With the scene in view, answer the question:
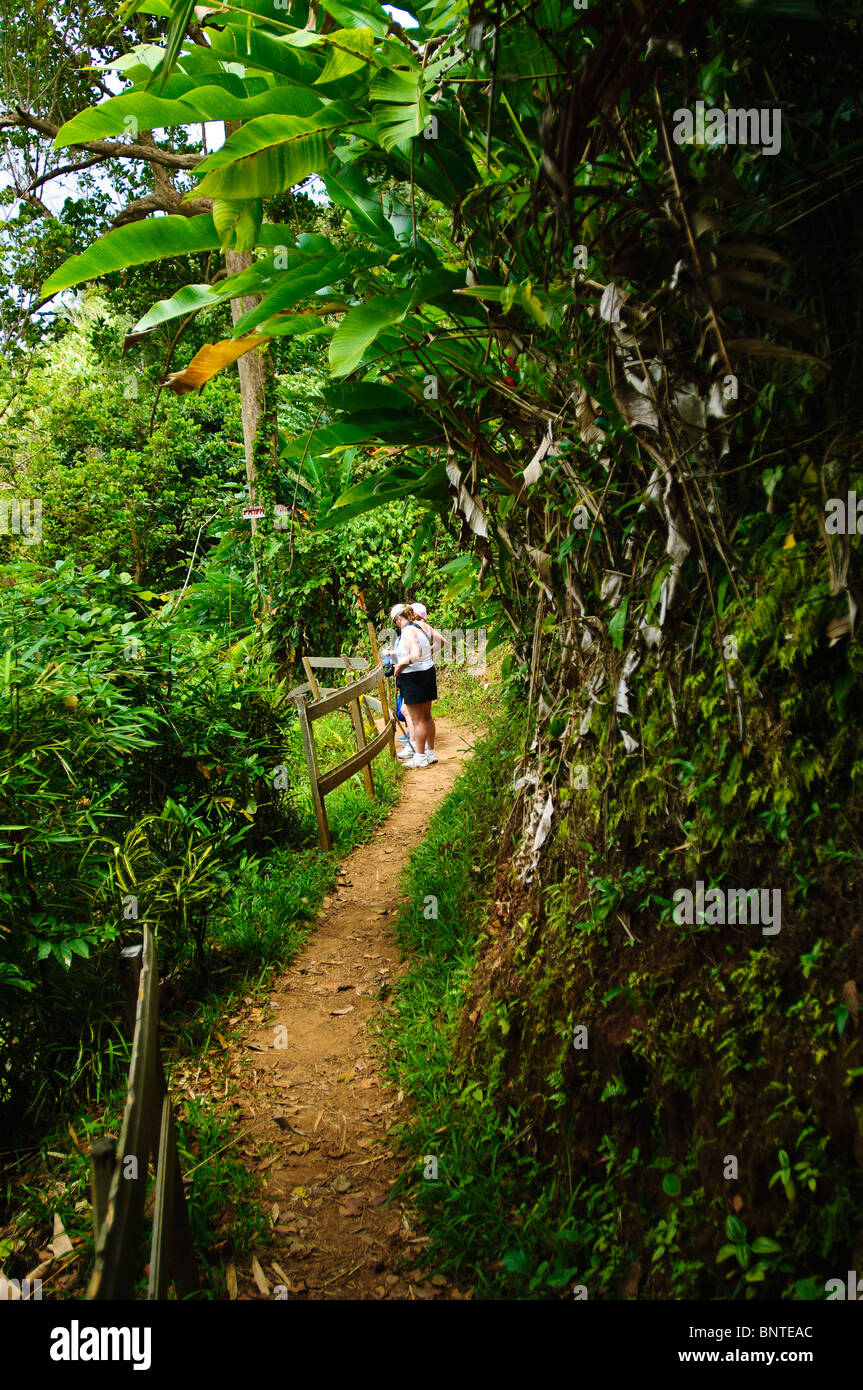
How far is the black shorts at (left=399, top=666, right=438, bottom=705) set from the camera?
733 cm

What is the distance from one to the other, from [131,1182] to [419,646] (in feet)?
20.0

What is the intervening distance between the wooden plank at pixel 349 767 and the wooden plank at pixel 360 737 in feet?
0.38

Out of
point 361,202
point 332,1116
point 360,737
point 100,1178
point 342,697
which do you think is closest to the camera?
point 100,1178

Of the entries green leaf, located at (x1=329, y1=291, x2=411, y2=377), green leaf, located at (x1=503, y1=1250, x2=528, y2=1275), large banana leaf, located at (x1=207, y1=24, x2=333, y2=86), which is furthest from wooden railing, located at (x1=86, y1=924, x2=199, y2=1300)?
large banana leaf, located at (x1=207, y1=24, x2=333, y2=86)

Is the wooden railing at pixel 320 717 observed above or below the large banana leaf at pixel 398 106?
below

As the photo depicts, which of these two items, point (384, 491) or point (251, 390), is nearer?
point (384, 491)

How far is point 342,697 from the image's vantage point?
648 cm

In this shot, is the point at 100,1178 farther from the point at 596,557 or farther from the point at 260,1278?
the point at 596,557

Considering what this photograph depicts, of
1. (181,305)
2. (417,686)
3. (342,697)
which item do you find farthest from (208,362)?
(417,686)

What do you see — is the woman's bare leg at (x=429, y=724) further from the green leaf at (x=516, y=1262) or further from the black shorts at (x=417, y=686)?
the green leaf at (x=516, y=1262)

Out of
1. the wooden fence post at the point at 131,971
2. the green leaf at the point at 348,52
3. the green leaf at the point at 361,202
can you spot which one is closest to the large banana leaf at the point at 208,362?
the green leaf at the point at 361,202

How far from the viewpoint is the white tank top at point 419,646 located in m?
7.30

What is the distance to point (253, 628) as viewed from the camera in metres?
8.85
